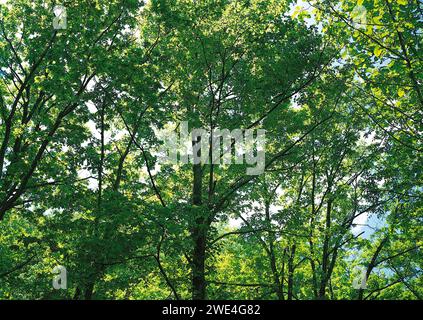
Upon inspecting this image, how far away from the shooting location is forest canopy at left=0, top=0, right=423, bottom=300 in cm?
1062

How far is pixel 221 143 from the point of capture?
15328 millimetres

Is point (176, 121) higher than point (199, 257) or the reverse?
higher

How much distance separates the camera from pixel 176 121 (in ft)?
49.0

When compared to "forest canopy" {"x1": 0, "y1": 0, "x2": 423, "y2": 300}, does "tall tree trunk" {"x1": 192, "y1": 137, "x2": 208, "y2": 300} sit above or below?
below

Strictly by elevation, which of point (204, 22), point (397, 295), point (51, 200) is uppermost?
point (204, 22)

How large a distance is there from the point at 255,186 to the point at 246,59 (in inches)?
212

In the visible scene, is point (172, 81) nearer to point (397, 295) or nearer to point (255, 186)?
point (255, 186)

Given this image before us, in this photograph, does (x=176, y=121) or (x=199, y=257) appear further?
(x=176, y=121)

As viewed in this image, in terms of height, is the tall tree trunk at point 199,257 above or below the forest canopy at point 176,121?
below

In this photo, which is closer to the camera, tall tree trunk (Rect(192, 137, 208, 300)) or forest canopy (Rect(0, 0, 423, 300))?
forest canopy (Rect(0, 0, 423, 300))

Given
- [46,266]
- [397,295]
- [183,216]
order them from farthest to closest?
[397,295]
[46,266]
[183,216]

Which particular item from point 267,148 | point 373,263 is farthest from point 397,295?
point 267,148

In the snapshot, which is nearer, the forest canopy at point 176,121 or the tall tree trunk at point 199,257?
the forest canopy at point 176,121

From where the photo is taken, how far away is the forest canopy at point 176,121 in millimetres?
10625
